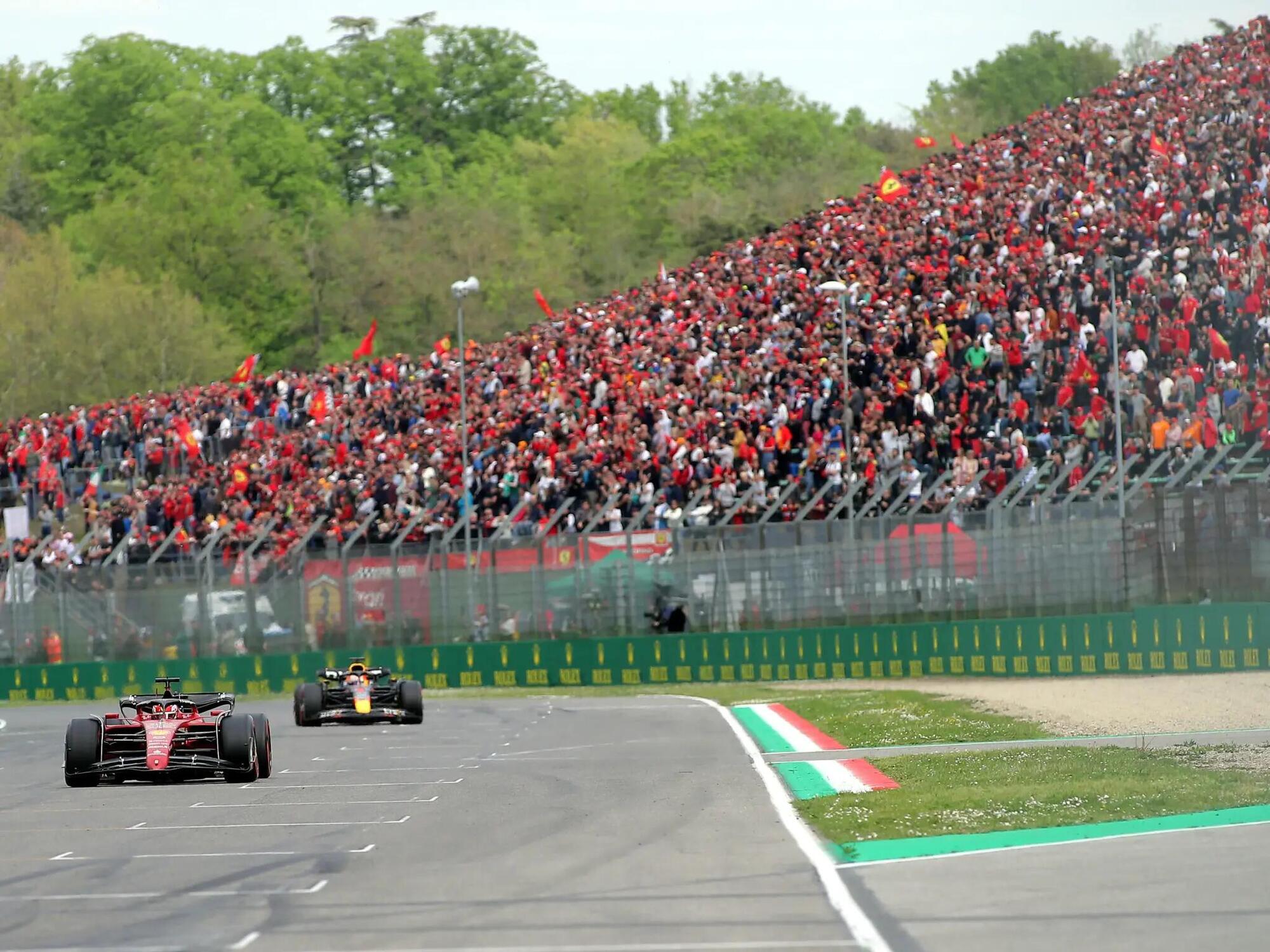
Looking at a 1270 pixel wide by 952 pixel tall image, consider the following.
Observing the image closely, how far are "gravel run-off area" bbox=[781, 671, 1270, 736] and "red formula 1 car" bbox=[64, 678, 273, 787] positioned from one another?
8658 millimetres

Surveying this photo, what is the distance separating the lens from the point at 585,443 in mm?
40844

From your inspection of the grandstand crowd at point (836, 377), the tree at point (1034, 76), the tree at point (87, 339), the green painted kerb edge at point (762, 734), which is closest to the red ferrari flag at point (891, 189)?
the grandstand crowd at point (836, 377)

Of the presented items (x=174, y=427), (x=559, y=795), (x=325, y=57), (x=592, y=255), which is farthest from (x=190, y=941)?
(x=325, y=57)

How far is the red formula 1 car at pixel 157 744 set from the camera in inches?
725

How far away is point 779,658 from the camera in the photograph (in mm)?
36344

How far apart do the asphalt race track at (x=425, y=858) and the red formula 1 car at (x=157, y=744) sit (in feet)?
0.71

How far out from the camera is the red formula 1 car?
18.4 m

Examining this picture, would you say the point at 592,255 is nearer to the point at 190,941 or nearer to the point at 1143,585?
the point at 1143,585

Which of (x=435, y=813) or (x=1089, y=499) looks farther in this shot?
(x=1089, y=499)

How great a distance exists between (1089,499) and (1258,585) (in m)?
3.29

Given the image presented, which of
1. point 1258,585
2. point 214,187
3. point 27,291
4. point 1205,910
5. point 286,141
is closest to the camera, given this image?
point 1205,910

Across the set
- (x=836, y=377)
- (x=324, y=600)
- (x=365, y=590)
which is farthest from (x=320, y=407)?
(x=836, y=377)

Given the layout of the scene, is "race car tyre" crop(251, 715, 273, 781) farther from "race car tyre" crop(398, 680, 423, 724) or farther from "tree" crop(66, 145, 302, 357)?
"tree" crop(66, 145, 302, 357)

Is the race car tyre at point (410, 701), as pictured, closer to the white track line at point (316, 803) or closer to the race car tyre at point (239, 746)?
the race car tyre at point (239, 746)
